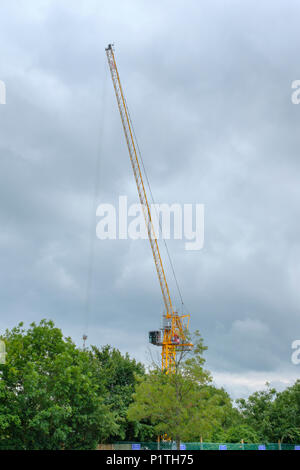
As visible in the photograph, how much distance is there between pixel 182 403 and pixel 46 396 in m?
11.9

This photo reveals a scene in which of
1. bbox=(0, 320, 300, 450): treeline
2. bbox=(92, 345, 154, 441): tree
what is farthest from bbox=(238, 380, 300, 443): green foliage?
bbox=(0, 320, 300, 450): treeline

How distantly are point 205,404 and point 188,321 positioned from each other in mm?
63280

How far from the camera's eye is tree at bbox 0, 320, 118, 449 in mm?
46938

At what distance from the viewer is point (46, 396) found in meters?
47.5

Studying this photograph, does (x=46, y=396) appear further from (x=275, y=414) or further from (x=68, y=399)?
(x=275, y=414)

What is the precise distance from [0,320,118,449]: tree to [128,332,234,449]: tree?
5346 mm

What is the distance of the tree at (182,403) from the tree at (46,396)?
210 inches

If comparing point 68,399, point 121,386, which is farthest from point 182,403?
point 121,386

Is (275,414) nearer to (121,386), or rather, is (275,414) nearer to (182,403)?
(121,386)

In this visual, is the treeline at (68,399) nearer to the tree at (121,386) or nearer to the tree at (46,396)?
the tree at (46,396)

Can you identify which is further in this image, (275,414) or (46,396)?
(275,414)

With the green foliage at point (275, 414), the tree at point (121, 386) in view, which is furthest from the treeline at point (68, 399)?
the green foliage at point (275, 414)

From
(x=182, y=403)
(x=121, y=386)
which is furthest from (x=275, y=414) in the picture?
(x=182, y=403)
